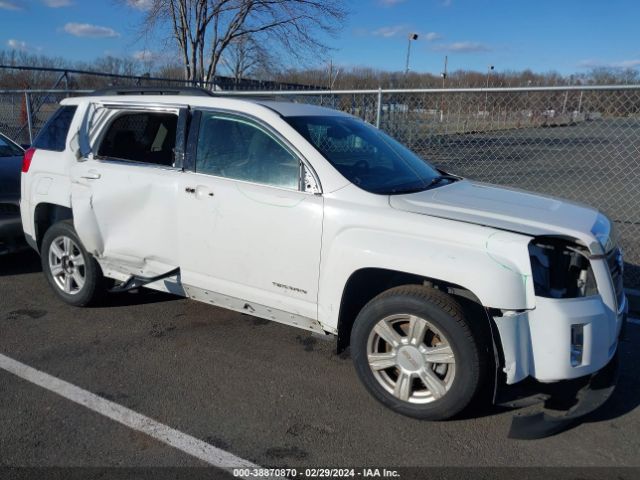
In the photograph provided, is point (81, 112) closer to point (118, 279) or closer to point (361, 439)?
point (118, 279)

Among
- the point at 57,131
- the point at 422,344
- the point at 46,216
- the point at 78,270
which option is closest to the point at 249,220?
the point at 422,344

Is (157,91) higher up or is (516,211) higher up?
(157,91)

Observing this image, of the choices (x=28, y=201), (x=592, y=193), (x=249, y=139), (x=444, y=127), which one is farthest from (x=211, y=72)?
(x=249, y=139)

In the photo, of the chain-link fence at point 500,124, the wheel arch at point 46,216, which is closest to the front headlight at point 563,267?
→ the chain-link fence at point 500,124

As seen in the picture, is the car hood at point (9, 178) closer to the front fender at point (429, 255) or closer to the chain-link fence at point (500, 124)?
the chain-link fence at point (500, 124)

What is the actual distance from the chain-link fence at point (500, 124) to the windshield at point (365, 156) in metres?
2.29

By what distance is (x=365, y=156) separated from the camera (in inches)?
162

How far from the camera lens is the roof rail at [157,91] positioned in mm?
4516

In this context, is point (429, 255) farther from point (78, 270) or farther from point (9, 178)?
point (9, 178)

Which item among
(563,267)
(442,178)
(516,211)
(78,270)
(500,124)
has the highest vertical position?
(500,124)

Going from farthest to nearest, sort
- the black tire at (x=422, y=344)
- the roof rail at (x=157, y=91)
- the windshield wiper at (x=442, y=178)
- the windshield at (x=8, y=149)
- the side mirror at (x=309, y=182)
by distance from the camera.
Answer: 1. the windshield at (x=8, y=149)
2. the roof rail at (x=157, y=91)
3. the windshield wiper at (x=442, y=178)
4. the side mirror at (x=309, y=182)
5. the black tire at (x=422, y=344)

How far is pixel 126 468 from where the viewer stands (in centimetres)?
279

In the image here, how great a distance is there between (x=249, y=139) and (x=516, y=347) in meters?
2.30

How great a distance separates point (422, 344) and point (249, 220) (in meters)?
1.44
